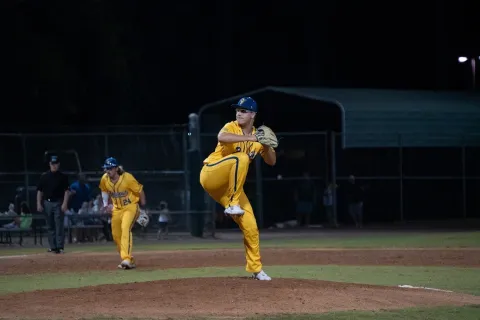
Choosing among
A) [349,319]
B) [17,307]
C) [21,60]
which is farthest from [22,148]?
[349,319]

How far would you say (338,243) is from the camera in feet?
79.3

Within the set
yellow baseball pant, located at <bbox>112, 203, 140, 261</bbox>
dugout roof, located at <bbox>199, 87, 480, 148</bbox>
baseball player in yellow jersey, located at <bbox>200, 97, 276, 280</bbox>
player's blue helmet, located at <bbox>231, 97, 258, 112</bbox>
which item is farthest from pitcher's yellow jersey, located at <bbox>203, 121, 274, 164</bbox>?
dugout roof, located at <bbox>199, 87, 480, 148</bbox>

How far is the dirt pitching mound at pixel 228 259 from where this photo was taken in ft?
59.9

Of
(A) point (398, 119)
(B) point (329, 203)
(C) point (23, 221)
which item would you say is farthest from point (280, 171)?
(C) point (23, 221)

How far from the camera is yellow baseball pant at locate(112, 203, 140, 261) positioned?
17172mm

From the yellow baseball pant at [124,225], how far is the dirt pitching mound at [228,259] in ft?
2.15

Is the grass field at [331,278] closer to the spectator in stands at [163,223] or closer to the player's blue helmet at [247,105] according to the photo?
the player's blue helmet at [247,105]

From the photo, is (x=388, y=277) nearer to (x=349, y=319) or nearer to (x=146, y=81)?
(x=349, y=319)

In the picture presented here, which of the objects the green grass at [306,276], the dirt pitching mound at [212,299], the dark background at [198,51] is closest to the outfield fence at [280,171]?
the dark background at [198,51]

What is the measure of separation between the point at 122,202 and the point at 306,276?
11.7ft

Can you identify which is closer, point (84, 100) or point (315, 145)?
point (315, 145)

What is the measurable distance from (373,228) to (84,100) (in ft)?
40.0

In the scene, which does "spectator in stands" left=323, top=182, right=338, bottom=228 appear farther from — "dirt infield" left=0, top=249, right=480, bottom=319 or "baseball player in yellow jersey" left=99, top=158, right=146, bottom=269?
"dirt infield" left=0, top=249, right=480, bottom=319

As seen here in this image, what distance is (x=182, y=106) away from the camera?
4281 centimetres
